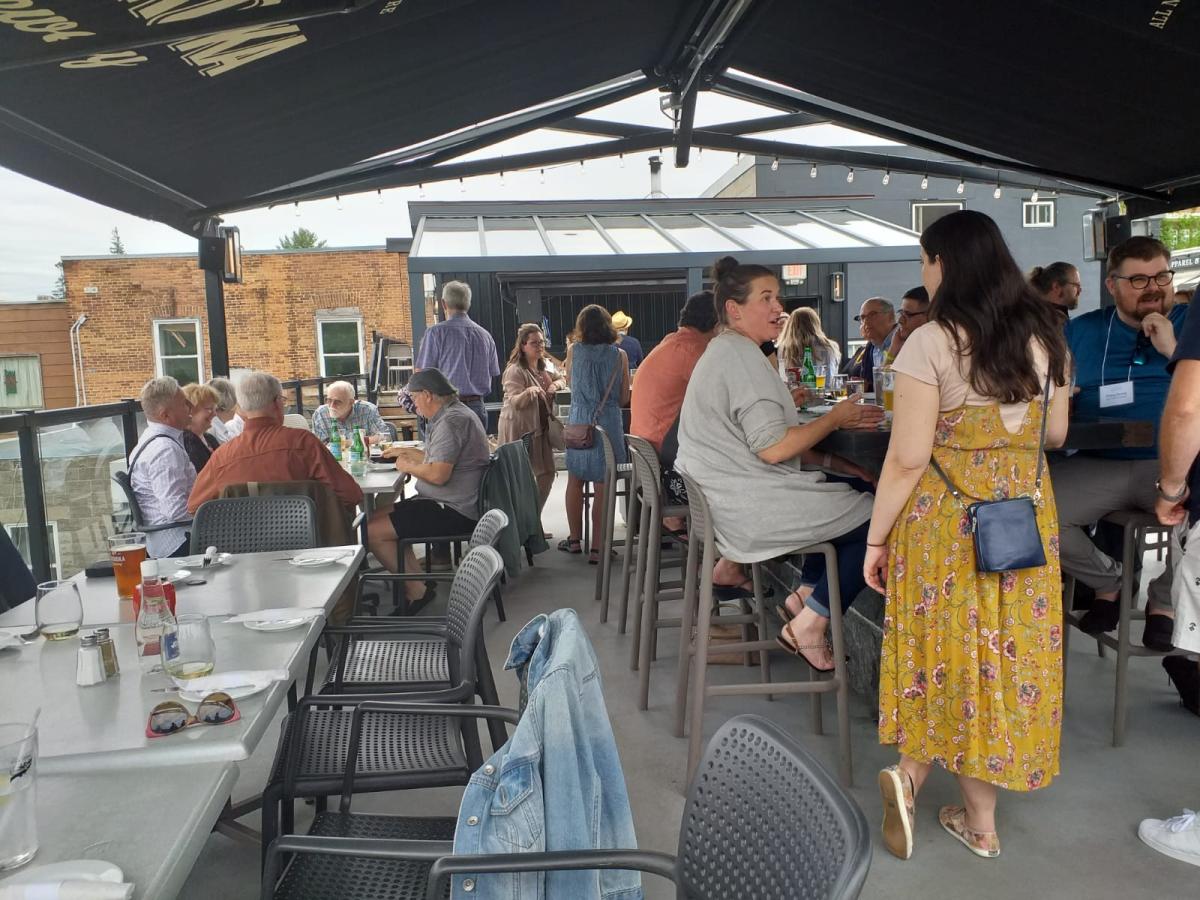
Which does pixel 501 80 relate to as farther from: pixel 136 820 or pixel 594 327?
pixel 136 820

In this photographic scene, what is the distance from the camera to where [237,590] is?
260 centimetres

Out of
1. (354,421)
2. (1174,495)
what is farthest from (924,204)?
(1174,495)

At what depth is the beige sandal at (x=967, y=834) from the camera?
7.97ft

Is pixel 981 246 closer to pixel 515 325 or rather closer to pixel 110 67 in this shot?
pixel 110 67

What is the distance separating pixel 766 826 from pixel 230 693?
1.10 m

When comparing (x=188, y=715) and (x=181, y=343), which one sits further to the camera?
(x=181, y=343)

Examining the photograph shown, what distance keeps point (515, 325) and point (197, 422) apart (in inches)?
330

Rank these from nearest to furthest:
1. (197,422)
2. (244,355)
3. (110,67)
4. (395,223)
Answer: (110,67)
(197,422)
(244,355)
(395,223)

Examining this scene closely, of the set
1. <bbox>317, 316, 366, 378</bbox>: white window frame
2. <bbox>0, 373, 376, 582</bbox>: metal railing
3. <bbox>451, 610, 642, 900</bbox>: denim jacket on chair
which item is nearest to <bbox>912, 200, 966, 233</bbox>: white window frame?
<bbox>317, 316, 366, 378</bbox>: white window frame

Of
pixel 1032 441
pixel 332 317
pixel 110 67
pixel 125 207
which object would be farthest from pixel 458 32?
pixel 332 317

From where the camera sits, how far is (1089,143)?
17.5ft

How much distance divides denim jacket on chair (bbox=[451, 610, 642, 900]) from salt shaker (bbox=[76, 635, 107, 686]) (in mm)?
991

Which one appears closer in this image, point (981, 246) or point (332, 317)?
point (981, 246)

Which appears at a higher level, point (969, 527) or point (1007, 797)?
point (969, 527)
